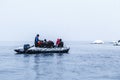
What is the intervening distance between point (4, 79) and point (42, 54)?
133 ft

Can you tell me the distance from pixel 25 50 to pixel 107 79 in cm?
3895

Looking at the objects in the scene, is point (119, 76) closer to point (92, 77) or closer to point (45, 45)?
point (92, 77)

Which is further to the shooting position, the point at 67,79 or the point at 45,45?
the point at 45,45

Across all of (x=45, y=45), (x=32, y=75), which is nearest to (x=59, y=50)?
(x=45, y=45)

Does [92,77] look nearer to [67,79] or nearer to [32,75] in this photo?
[67,79]

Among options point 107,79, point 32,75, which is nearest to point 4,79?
point 32,75

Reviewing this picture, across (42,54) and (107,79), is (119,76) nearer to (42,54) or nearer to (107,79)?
(107,79)

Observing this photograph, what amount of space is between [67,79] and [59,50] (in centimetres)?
3704

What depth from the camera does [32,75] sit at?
3572cm

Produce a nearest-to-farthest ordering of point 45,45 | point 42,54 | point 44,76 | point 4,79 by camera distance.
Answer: point 4,79 < point 44,76 < point 45,45 < point 42,54

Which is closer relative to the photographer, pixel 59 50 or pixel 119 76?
pixel 119 76

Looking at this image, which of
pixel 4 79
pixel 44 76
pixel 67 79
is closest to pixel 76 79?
pixel 67 79

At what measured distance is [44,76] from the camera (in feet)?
114

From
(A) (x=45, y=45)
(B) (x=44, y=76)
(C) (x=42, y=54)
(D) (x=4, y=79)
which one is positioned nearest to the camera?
(D) (x=4, y=79)
